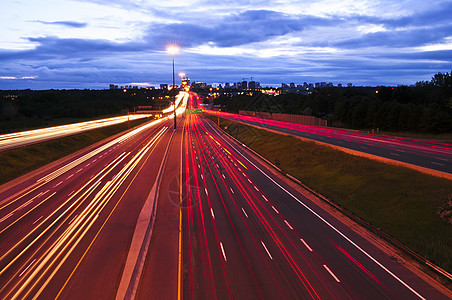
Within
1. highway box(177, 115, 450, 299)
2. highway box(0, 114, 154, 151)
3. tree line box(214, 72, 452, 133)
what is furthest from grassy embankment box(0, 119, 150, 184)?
tree line box(214, 72, 452, 133)

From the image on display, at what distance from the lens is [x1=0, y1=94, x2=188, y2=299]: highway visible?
14492 mm

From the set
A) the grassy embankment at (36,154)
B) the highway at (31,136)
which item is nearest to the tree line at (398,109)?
the grassy embankment at (36,154)

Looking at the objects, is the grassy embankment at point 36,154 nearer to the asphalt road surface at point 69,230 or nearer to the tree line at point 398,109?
the asphalt road surface at point 69,230

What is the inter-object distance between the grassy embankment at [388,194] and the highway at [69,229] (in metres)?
16.7

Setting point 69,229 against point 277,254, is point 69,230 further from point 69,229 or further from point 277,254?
point 277,254

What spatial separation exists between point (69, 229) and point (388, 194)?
78.6ft

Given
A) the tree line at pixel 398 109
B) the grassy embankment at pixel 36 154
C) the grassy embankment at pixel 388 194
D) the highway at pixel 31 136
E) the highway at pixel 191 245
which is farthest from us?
the tree line at pixel 398 109

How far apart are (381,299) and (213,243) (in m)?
9.13

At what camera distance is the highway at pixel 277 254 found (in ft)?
46.2

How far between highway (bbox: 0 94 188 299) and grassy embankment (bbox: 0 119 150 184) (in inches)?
101

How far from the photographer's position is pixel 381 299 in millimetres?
13391

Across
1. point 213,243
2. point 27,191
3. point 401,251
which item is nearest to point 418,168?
point 401,251

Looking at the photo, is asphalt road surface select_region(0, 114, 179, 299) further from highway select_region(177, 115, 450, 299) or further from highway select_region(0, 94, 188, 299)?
highway select_region(177, 115, 450, 299)

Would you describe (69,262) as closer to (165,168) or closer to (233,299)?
(233,299)
